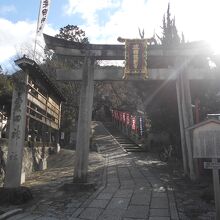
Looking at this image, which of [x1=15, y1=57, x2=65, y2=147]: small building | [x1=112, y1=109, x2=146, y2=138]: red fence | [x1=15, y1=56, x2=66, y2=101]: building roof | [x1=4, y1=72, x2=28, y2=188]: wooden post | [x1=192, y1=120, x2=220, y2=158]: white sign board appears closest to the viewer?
[x1=192, y1=120, x2=220, y2=158]: white sign board

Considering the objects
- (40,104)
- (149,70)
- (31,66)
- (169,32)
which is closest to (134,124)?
(169,32)

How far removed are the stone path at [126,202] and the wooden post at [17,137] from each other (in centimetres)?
183

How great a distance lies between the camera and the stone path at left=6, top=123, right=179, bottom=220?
24.7 feet

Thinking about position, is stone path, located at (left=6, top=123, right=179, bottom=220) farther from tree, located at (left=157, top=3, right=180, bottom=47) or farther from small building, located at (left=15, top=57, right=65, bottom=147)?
tree, located at (left=157, top=3, right=180, bottom=47)

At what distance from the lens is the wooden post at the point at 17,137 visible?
9430mm

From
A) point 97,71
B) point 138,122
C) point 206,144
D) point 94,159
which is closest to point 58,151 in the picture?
point 94,159

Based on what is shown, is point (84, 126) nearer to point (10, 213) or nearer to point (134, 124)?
point (10, 213)

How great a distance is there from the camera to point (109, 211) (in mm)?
7898

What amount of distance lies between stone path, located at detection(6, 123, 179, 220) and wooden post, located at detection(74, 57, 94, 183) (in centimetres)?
97

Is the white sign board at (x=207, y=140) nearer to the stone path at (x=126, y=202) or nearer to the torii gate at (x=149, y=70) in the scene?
the stone path at (x=126, y=202)

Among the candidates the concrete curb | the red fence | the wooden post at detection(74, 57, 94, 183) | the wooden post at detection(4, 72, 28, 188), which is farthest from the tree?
the concrete curb

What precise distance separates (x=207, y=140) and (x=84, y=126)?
5.01 meters

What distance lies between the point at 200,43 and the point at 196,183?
5199mm

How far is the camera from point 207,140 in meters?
7.49
